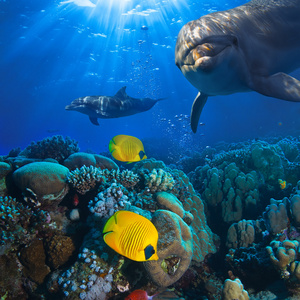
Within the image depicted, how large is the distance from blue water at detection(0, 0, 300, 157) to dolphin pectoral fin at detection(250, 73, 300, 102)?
54.4ft

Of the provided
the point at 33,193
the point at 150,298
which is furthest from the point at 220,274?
the point at 33,193

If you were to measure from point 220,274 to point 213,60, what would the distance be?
4290mm

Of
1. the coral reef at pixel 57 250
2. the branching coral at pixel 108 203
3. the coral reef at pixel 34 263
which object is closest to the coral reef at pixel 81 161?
the branching coral at pixel 108 203

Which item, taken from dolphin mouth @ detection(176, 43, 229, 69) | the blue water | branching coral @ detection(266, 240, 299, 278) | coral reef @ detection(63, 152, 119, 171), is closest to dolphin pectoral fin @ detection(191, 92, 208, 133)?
dolphin mouth @ detection(176, 43, 229, 69)

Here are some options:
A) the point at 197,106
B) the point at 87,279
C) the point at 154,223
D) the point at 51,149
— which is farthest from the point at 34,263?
the point at 197,106

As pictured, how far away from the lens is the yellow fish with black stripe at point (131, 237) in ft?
6.09

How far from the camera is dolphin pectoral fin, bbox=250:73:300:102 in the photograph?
2.79 metres

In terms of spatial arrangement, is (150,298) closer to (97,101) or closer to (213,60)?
(213,60)

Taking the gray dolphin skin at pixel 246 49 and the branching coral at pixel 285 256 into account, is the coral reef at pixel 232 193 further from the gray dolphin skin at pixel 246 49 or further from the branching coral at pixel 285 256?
the gray dolphin skin at pixel 246 49

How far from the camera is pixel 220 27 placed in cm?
279

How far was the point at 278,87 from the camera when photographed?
2.88 m

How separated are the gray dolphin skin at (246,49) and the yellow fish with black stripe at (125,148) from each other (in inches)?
60.1

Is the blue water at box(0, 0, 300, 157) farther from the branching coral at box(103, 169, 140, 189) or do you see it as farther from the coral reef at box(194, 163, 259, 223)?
the branching coral at box(103, 169, 140, 189)

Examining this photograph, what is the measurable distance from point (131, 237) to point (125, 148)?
182cm
